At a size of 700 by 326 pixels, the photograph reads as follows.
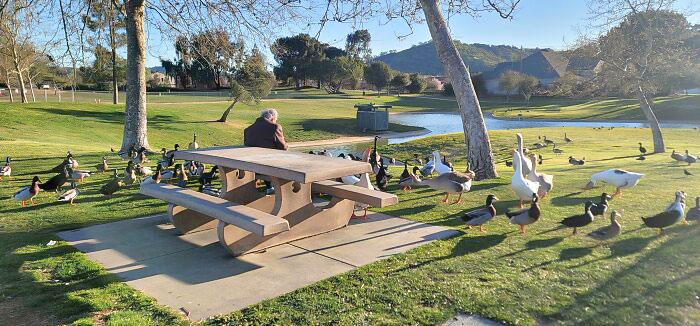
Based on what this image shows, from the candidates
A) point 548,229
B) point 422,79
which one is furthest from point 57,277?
point 422,79

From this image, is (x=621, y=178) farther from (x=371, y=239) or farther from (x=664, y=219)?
(x=371, y=239)

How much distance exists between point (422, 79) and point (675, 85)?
167ft

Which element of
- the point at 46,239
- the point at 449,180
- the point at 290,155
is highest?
the point at 290,155

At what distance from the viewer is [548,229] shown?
6.90 m

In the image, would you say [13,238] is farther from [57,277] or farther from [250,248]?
[250,248]

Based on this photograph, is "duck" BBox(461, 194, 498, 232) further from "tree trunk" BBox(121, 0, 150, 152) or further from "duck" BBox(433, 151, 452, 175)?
"tree trunk" BBox(121, 0, 150, 152)

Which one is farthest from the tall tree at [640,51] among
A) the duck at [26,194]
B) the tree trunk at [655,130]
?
the duck at [26,194]

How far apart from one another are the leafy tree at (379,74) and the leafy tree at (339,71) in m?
1.96

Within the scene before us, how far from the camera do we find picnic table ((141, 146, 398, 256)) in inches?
216

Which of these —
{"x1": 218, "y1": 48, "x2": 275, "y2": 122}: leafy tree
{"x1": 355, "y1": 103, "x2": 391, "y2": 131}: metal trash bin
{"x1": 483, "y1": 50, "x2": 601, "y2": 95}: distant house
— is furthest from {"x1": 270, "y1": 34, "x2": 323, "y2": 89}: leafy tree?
{"x1": 218, "y1": 48, "x2": 275, "y2": 122}: leafy tree

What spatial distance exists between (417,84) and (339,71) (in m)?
19.1

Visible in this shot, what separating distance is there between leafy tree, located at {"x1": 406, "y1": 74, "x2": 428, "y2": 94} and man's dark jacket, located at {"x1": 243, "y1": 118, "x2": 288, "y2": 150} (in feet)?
332

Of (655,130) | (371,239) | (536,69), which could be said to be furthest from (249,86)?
(536,69)

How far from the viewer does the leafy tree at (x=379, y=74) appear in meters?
102
